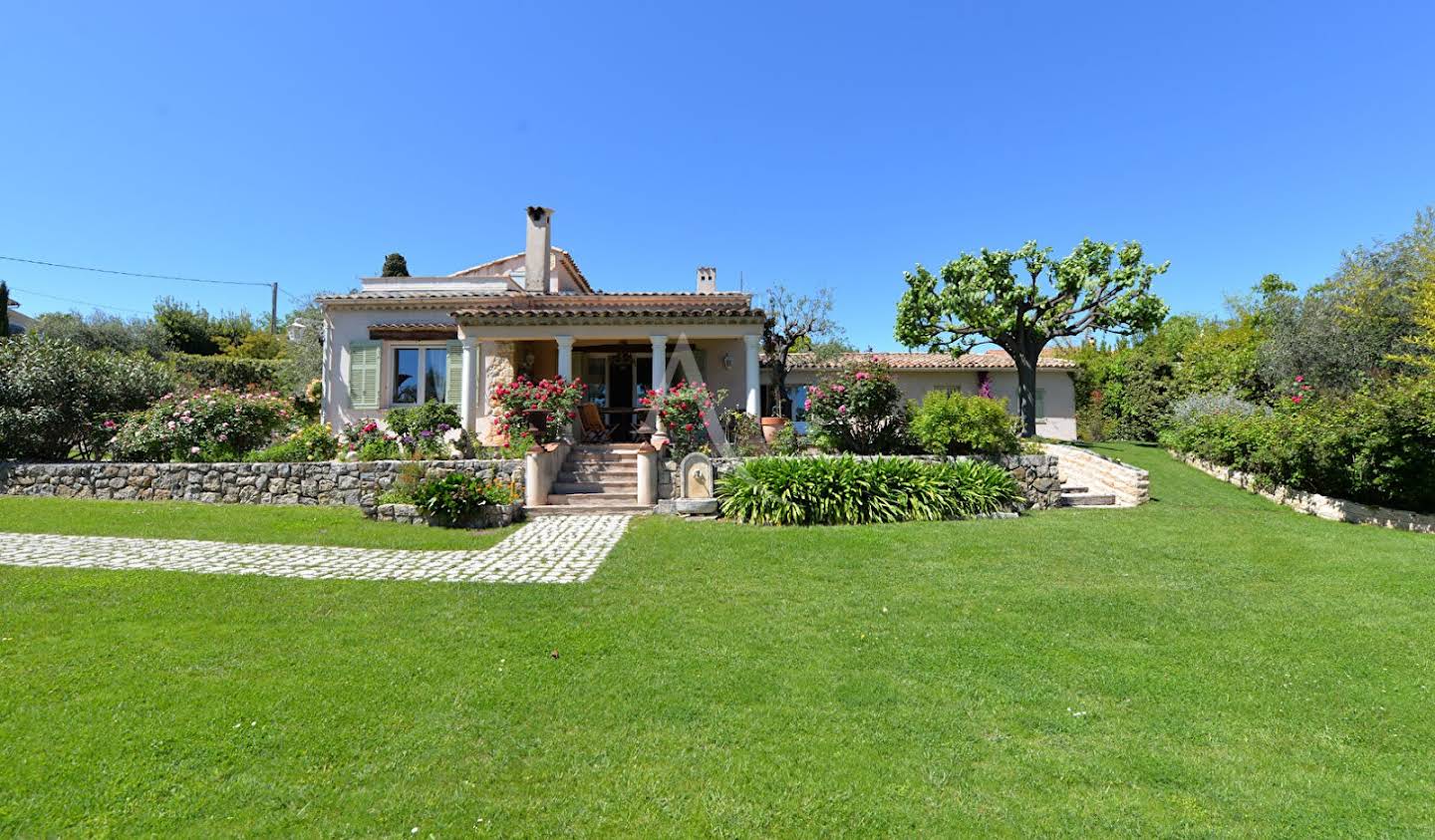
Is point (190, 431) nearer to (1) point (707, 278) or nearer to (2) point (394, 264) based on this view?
(1) point (707, 278)

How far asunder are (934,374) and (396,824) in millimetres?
23283

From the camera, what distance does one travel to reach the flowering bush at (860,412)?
1173 centimetres

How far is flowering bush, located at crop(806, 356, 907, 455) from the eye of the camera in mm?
11727

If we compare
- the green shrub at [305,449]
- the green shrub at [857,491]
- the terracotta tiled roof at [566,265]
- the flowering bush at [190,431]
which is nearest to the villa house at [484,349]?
the terracotta tiled roof at [566,265]

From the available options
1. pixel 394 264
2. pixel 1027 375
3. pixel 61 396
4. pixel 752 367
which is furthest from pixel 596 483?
pixel 394 264

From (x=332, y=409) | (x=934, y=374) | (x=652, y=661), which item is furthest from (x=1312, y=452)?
(x=332, y=409)

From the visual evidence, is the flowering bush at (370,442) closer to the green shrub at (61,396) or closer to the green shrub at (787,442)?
the green shrub at (61,396)

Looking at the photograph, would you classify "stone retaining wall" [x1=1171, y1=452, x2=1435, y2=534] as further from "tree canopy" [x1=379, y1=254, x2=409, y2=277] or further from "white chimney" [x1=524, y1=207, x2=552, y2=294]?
"tree canopy" [x1=379, y1=254, x2=409, y2=277]

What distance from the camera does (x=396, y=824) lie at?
7.51 feet

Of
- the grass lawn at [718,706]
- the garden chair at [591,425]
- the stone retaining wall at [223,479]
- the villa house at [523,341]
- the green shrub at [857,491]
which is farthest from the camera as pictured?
the garden chair at [591,425]

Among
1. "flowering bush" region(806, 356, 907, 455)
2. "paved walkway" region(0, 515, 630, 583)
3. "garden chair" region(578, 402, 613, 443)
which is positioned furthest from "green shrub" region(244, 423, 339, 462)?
"flowering bush" region(806, 356, 907, 455)

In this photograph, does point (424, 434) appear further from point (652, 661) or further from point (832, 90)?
point (832, 90)

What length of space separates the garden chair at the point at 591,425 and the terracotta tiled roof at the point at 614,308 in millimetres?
2413

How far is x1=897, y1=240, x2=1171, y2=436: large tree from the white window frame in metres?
14.6
